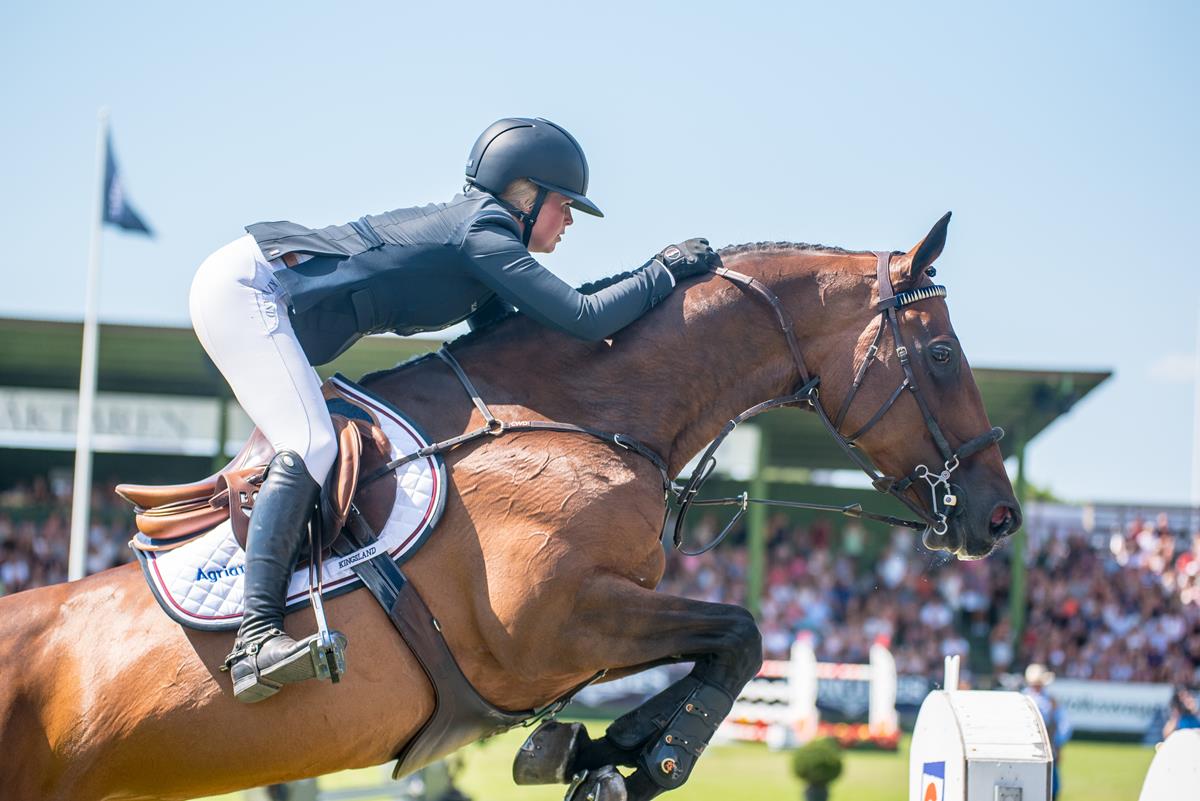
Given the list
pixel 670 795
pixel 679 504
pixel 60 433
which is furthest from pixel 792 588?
pixel 679 504

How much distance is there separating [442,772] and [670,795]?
345 centimetres

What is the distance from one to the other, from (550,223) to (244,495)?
4.81 feet

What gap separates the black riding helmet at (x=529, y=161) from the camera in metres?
4.48

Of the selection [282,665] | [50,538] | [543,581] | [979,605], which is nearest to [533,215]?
[543,581]

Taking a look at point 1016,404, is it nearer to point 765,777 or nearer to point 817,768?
point 765,777

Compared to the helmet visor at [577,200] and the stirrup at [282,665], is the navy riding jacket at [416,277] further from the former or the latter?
the stirrup at [282,665]

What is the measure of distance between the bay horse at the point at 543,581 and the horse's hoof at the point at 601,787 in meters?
0.07

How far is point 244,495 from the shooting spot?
4121 millimetres

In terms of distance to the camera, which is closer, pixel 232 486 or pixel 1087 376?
pixel 232 486

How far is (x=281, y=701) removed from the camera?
3.98 metres

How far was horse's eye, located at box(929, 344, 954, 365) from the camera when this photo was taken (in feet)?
15.2

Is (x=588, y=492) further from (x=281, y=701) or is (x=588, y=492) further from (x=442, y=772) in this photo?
(x=442, y=772)

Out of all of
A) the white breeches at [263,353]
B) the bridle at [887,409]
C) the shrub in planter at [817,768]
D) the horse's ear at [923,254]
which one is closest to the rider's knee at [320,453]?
the white breeches at [263,353]

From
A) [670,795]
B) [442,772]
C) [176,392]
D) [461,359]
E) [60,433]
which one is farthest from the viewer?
[176,392]
